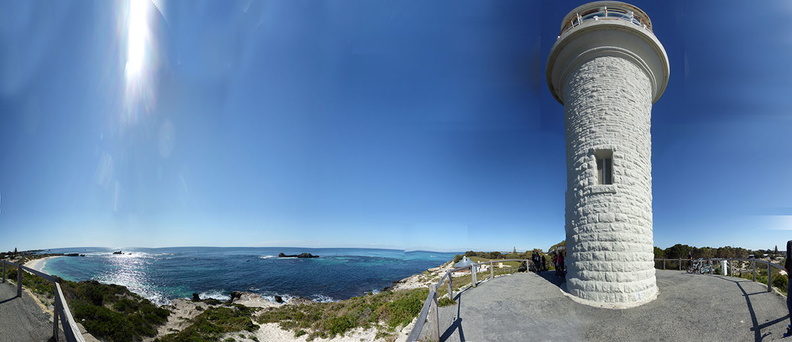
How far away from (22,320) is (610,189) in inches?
452

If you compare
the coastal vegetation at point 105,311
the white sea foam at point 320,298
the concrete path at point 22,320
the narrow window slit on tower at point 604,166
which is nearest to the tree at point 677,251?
the narrow window slit on tower at point 604,166

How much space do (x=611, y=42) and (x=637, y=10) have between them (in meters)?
1.54

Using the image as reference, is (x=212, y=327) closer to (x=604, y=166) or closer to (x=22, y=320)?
(x=22, y=320)

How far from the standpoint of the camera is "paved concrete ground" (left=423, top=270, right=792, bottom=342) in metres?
5.10

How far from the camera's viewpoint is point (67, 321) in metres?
2.83

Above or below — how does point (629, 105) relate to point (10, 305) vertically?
above

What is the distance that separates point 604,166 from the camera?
7.79 metres

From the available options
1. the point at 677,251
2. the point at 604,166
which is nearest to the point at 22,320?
the point at 604,166

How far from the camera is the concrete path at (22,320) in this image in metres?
4.23

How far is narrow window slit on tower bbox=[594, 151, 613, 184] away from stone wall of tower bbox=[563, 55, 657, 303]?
0.12 m

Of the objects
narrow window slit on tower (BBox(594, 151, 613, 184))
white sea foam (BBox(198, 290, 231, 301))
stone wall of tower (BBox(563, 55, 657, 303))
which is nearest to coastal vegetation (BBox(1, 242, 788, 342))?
stone wall of tower (BBox(563, 55, 657, 303))

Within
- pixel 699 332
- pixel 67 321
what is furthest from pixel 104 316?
pixel 699 332

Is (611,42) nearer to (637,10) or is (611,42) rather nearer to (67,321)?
(637,10)

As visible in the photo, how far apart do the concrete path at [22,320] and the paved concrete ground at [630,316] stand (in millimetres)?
5590
